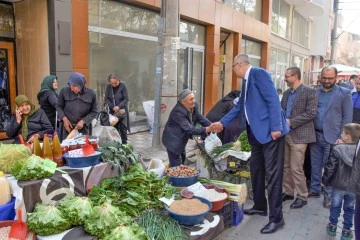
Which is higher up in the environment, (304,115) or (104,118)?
(304,115)

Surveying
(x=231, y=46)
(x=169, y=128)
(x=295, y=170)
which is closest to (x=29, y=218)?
(x=169, y=128)

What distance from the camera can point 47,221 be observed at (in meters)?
2.64

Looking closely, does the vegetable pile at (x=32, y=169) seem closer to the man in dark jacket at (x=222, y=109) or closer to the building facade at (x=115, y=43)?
the man in dark jacket at (x=222, y=109)

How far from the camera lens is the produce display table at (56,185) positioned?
2.80 meters

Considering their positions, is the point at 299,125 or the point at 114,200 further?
the point at 299,125

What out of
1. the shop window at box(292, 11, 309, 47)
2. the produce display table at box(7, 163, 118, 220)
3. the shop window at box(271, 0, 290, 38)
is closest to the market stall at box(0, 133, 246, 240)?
the produce display table at box(7, 163, 118, 220)

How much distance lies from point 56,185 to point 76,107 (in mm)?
2025

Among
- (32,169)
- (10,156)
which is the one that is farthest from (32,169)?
(10,156)

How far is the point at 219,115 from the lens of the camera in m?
6.01

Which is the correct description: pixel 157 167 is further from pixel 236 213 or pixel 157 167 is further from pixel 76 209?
pixel 76 209

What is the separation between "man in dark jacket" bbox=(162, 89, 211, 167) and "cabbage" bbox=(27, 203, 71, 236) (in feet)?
7.26

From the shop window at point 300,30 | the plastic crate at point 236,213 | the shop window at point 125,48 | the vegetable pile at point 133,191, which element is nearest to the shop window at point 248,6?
the shop window at point 125,48

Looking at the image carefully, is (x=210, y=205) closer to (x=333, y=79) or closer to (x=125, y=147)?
(x=125, y=147)

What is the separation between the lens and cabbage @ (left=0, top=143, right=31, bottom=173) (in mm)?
3062
